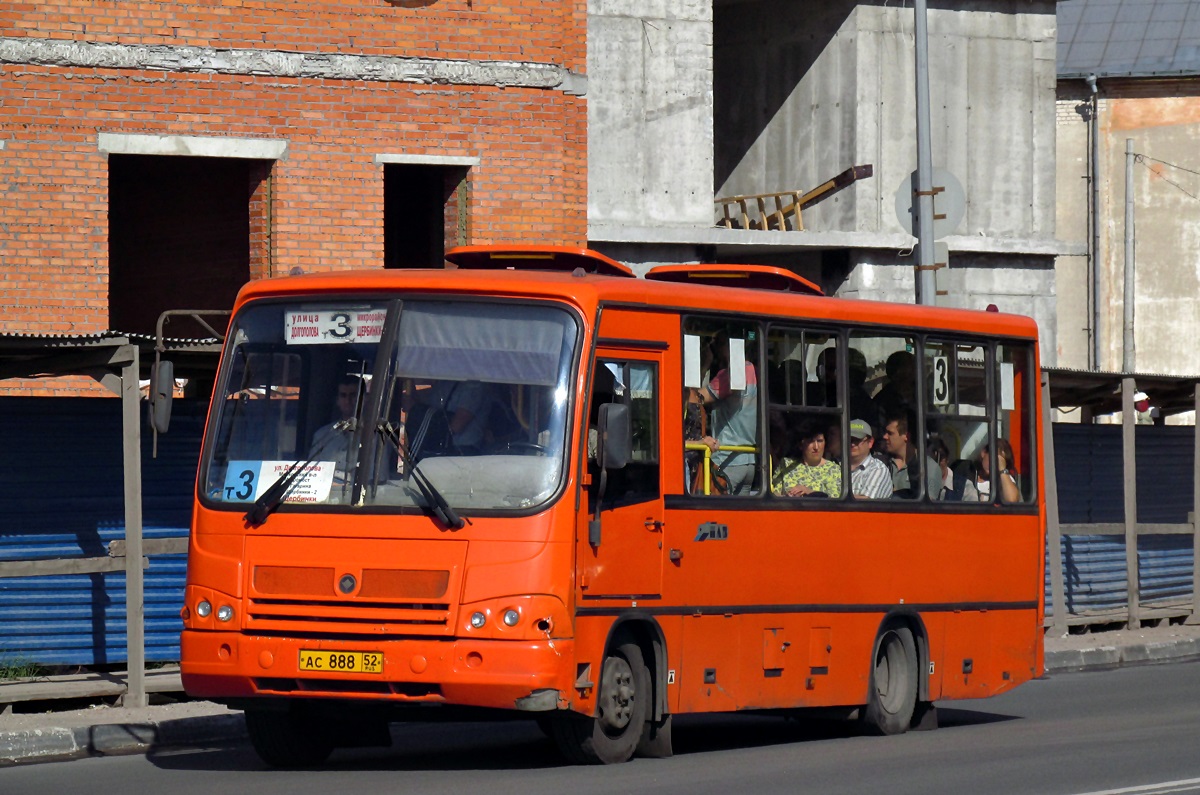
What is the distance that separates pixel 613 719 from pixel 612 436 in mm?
1588

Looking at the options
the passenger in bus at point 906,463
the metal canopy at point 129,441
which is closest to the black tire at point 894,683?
the passenger in bus at point 906,463

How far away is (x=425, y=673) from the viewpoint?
33.8 feet

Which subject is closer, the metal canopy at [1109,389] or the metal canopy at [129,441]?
the metal canopy at [129,441]

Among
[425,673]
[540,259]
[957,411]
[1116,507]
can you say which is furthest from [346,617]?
[1116,507]

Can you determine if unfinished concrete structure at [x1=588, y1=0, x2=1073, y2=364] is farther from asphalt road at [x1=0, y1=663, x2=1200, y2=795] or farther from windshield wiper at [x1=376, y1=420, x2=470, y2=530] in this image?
windshield wiper at [x1=376, y1=420, x2=470, y2=530]

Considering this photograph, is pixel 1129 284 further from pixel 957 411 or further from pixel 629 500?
pixel 629 500

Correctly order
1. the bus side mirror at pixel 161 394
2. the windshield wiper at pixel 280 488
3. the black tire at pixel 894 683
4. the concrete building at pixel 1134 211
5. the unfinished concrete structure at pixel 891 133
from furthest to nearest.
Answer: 1. the concrete building at pixel 1134 211
2. the unfinished concrete structure at pixel 891 133
3. the black tire at pixel 894 683
4. the bus side mirror at pixel 161 394
5. the windshield wiper at pixel 280 488

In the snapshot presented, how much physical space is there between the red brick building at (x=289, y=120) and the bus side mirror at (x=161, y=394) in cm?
949

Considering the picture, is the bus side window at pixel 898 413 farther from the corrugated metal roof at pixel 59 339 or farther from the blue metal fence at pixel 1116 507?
the blue metal fence at pixel 1116 507

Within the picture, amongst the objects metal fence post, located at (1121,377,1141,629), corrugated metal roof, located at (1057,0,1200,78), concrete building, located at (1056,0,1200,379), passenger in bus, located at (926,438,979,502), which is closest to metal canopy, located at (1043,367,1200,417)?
metal fence post, located at (1121,377,1141,629)

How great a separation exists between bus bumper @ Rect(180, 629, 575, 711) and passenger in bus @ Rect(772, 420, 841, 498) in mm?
2626

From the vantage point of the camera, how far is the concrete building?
51.3 metres

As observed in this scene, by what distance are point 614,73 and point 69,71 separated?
821cm

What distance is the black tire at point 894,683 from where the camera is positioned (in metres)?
13.8
